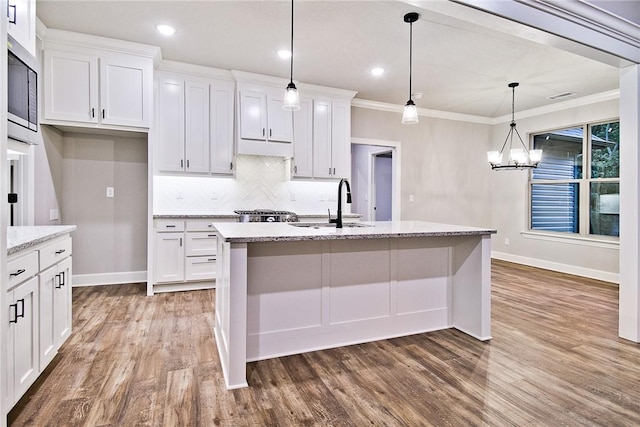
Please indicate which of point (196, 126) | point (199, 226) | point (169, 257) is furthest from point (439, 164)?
point (169, 257)

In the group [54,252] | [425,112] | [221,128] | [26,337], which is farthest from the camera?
[425,112]

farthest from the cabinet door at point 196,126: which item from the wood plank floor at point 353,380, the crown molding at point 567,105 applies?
the crown molding at point 567,105

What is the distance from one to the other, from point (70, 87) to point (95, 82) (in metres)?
0.23

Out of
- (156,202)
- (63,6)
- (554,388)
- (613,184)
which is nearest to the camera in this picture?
(554,388)

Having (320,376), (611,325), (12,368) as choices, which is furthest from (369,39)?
(12,368)

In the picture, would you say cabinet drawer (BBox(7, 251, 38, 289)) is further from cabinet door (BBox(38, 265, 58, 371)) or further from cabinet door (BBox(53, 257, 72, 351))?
cabinet door (BBox(53, 257, 72, 351))

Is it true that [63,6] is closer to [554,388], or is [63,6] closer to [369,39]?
[369,39]

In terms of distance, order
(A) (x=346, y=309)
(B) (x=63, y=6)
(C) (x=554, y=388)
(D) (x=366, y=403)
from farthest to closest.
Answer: (B) (x=63, y=6), (A) (x=346, y=309), (C) (x=554, y=388), (D) (x=366, y=403)

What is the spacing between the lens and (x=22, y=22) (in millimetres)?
2041

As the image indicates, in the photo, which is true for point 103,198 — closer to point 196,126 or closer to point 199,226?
point 199,226

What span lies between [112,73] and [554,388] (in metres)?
4.63

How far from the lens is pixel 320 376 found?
2.15 meters

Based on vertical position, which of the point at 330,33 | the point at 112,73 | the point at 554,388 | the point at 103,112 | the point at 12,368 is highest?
the point at 330,33

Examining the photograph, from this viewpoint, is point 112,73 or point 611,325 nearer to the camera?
point 611,325
